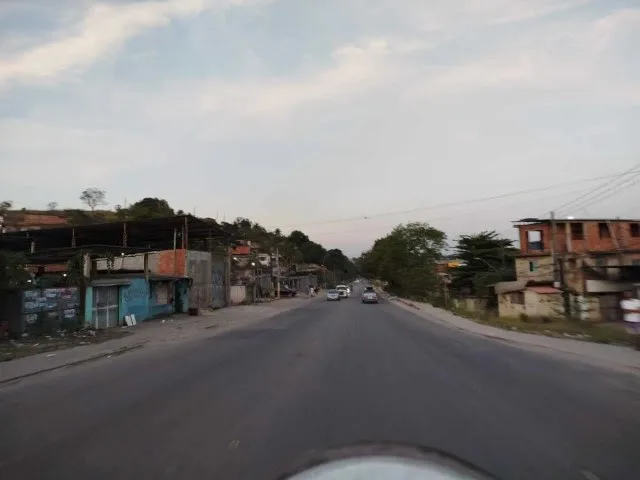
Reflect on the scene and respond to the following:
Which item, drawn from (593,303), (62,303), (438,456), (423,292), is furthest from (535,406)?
(423,292)

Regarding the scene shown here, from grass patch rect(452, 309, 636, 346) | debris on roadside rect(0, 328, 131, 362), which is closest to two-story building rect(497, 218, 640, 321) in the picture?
grass patch rect(452, 309, 636, 346)

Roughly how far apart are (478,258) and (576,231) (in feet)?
32.5

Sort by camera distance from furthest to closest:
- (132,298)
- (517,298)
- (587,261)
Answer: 1. (517,298)
2. (587,261)
3. (132,298)

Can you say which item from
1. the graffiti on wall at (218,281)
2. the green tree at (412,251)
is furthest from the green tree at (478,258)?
the graffiti on wall at (218,281)

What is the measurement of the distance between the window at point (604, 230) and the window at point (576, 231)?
1570mm

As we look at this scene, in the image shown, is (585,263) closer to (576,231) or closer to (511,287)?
→ (511,287)

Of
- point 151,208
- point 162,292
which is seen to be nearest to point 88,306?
point 162,292

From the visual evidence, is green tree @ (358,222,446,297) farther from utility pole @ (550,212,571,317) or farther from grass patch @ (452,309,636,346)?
grass patch @ (452,309,636,346)

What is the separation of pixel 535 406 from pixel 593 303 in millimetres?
28821

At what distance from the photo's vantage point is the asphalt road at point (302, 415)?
543cm

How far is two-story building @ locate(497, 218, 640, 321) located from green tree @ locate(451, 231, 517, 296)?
5.04 meters

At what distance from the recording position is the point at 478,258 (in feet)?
171

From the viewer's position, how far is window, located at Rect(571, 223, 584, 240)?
4425cm

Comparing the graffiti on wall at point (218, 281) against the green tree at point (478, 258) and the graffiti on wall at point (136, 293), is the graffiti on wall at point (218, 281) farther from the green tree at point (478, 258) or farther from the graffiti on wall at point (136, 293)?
the green tree at point (478, 258)
